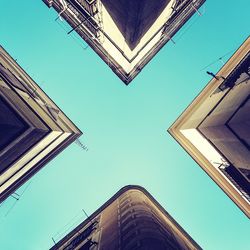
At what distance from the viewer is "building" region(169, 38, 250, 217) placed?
11.2 m

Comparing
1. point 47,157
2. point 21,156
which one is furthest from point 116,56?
point 21,156

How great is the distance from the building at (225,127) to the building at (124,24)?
496 centimetres

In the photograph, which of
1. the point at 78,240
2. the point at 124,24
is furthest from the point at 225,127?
the point at 78,240

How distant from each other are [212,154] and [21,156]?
11231 mm

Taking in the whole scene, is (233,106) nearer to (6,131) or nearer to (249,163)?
(249,163)

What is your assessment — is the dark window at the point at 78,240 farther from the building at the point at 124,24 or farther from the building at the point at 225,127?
the building at the point at 124,24

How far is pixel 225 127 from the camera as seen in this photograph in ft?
39.2

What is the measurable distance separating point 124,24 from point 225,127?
805 centimetres

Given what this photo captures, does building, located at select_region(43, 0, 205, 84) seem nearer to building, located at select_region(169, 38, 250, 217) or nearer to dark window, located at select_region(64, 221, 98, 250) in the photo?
building, located at select_region(169, 38, 250, 217)

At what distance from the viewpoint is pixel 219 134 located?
13.0m

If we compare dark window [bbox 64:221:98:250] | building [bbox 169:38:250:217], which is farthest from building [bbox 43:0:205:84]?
dark window [bbox 64:221:98:250]

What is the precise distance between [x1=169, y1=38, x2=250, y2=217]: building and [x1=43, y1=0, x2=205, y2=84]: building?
16.3ft

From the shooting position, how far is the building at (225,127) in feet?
36.7

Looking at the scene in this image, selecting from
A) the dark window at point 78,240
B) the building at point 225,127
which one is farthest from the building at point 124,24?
the dark window at point 78,240
